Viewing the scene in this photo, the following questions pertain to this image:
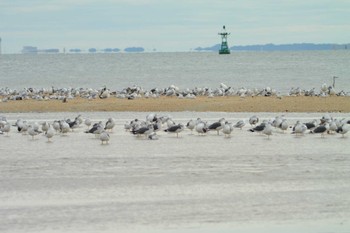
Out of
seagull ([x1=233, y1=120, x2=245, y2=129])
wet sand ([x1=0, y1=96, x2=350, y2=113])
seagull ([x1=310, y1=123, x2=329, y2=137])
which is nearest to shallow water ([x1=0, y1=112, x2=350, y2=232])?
seagull ([x1=310, y1=123, x2=329, y2=137])

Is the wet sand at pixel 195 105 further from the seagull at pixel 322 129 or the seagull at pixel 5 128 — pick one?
the seagull at pixel 5 128

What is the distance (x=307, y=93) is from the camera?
33625 mm

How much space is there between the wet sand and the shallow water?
6.82 metres

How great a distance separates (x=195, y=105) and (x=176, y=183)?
15.6m

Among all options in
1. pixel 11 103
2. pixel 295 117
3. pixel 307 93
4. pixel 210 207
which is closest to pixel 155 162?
pixel 210 207

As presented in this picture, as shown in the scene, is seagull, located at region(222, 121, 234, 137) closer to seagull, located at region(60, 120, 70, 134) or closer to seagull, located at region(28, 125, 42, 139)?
seagull, located at region(60, 120, 70, 134)

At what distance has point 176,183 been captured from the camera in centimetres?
1365

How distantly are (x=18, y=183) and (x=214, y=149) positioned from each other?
20.0 ft

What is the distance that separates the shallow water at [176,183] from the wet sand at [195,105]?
682 centimetres

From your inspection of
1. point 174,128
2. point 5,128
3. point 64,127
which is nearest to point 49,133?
point 64,127

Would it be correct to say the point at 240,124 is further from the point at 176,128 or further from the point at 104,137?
the point at 104,137

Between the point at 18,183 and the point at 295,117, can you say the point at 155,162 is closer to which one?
the point at 18,183

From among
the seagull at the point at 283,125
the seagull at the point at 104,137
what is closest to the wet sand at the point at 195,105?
the seagull at the point at 283,125

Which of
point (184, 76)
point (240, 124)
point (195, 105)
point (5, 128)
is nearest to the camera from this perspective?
point (5, 128)
